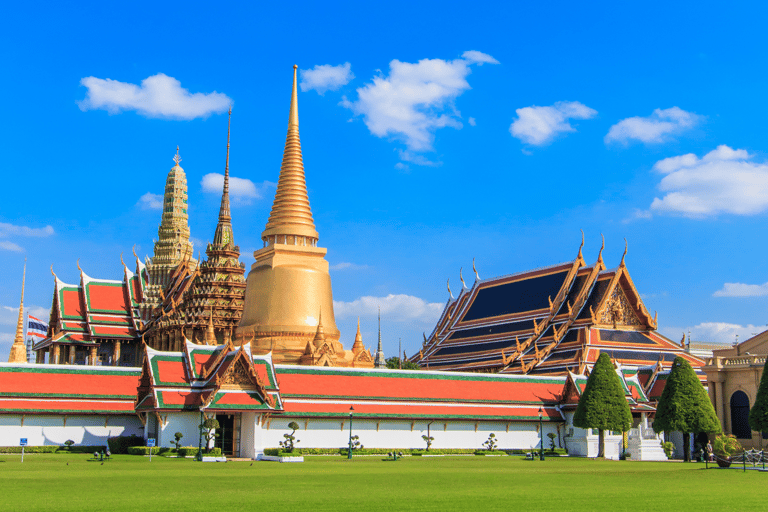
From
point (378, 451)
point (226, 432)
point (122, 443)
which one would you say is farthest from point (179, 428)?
point (378, 451)

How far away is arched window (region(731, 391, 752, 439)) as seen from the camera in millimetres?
50569

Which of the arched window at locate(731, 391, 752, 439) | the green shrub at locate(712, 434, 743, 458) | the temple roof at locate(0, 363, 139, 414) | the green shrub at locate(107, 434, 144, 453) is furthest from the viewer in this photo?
the arched window at locate(731, 391, 752, 439)

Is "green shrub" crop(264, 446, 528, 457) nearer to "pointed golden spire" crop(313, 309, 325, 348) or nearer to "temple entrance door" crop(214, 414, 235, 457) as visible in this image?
"temple entrance door" crop(214, 414, 235, 457)

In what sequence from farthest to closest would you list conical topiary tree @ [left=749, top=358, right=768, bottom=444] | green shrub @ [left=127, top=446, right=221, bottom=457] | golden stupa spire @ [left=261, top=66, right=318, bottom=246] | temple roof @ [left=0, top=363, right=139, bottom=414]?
golden stupa spire @ [left=261, top=66, right=318, bottom=246]
temple roof @ [left=0, top=363, right=139, bottom=414]
conical topiary tree @ [left=749, top=358, right=768, bottom=444]
green shrub @ [left=127, top=446, right=221, bottom=457]

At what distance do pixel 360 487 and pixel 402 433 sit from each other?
2053 centimetres

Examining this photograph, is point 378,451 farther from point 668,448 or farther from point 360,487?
point 360,487

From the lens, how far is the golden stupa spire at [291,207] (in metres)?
Answer: 56.7

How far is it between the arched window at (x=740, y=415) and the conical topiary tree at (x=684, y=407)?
1277cm

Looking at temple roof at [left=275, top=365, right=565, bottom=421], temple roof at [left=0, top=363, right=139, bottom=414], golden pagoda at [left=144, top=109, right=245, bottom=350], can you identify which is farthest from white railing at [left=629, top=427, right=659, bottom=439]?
golden pagoda at [left=144, top=109, right=245, bottom=350]

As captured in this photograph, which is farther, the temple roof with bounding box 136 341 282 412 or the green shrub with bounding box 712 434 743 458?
the green shrub with bounding box 712 434 743 458

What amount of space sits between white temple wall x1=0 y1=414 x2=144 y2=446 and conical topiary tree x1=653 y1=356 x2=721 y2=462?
23665 mm

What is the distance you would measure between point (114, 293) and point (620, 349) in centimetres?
4222

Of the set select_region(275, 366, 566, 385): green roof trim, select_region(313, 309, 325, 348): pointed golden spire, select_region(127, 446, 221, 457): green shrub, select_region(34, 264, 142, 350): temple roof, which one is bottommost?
select_region(127, 446, 221, 457): green shrub

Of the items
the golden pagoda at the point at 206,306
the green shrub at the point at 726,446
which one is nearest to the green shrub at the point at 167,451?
the green shrub at the point at 726,446
